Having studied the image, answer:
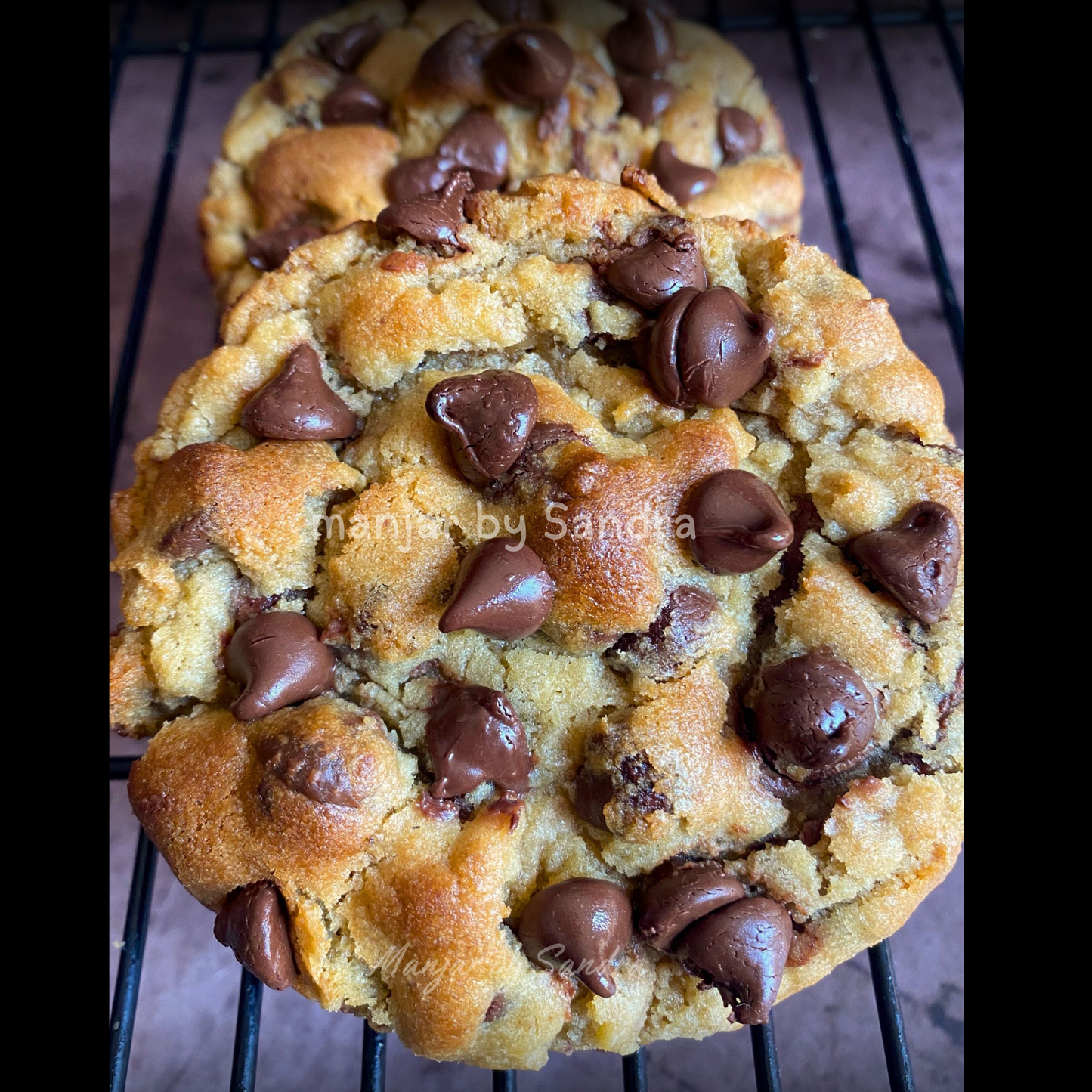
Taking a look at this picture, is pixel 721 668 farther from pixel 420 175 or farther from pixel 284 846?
pixel 420 175

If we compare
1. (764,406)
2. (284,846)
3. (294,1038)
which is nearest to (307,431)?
(284,846)

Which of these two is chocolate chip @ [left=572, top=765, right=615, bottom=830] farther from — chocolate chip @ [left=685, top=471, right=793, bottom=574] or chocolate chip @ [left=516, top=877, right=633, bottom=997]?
chocolate chip @ [left=685, top=471, right=793, bottom=574]

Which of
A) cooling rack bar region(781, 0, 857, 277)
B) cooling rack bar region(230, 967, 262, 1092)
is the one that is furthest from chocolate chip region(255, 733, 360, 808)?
cooling rack bar region(781, 0, 857, 277)

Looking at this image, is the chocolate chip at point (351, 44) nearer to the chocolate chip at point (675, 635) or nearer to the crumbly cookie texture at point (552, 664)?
the crumbly cookie texture at point (552, 664)

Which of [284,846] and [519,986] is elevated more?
[284,846]

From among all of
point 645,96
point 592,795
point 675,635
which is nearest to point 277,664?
point 592,795

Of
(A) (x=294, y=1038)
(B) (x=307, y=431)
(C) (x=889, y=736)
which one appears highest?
(B) (x=307, y=431)

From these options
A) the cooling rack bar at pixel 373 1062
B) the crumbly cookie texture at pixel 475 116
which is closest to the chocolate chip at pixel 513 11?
the crumbly cookie texture at pixel 475 116
